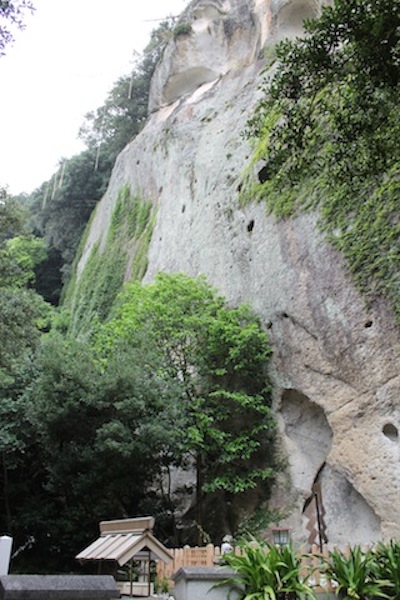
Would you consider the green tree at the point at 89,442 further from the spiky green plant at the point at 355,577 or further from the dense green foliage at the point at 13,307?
the spiky green plant at the point at 355,577

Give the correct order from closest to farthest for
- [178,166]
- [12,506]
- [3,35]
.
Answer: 1. [3,35]
2. [12,506]
3. [178,166]

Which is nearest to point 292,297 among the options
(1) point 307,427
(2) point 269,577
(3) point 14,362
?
(1) point 307,427

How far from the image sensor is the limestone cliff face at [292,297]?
40.7ft

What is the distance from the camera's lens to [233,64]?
26.6 meters

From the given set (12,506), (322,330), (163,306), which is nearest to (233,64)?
(163,306)

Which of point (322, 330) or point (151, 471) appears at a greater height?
point (322, 330)

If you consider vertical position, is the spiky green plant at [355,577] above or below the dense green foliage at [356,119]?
below

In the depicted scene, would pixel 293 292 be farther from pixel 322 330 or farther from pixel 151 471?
pixel 151 471

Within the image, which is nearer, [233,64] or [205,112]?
[205,112]

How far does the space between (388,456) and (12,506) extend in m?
10.3

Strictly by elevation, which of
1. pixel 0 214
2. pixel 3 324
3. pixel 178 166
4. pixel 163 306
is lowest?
pixel 3 324

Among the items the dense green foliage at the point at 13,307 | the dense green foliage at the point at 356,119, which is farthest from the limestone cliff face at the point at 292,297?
the dense green foliage at the point at 13,307

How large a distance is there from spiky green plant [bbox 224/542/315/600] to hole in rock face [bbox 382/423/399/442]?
18.3 ft

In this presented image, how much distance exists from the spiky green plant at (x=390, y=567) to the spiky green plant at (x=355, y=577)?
0.07m
